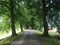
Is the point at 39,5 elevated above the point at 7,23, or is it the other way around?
the point at 39,5

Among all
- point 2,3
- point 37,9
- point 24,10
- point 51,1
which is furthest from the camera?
point 24,10

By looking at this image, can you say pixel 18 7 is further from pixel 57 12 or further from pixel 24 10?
pixel 57 12

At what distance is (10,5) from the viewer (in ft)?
101

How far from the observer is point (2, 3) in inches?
995

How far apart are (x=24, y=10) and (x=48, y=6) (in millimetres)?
8610

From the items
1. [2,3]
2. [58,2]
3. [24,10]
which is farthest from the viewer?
[24,10]

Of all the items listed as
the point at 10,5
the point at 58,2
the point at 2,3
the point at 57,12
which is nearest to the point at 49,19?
the point at 57,12

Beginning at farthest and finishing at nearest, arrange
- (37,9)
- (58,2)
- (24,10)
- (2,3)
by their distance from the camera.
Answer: (24,10) → (37,9) → (58,2) → (2,3)

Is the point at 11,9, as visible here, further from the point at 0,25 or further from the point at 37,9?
the point at 0,25

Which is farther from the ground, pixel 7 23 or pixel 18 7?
pixel 18 7

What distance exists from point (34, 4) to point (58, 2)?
5.96 m

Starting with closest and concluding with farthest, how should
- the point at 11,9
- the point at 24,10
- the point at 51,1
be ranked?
the point at 51,1 → the point at 11,9 → the point at 24,10

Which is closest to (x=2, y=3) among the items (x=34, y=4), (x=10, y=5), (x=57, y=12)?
(x=10, y=5)

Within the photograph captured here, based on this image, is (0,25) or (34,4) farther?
(0,25)
